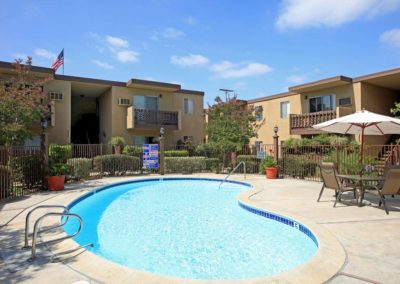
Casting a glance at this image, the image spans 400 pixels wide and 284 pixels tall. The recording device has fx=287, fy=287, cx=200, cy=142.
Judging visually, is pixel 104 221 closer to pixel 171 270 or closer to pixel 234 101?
pixel 171 270

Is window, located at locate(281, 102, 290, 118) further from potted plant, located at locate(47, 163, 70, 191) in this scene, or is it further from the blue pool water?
Result: potted plant, located at locate(47, 163, 70, 191)

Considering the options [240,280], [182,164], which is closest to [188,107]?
[182,164]

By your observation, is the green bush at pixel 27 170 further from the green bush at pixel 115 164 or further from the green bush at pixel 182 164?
the green bush at pixel 182 164

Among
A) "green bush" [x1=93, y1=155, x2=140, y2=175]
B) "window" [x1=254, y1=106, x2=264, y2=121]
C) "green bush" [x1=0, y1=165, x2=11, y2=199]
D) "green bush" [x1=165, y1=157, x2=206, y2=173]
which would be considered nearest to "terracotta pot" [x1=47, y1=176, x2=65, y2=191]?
"green bush" [x1=0, y1=165, x2=11, y2=199]

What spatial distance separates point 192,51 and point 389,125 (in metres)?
12.7

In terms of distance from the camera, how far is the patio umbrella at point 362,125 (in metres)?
8.11

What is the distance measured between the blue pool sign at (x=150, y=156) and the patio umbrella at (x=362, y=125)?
1061 centimetres

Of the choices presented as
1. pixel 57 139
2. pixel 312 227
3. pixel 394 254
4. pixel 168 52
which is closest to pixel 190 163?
pixel 168 52

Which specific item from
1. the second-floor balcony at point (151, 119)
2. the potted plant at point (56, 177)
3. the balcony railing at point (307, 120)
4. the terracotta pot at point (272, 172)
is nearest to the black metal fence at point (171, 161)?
the potted plant at point (56, 177)

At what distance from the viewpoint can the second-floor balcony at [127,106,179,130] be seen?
70.6 ft

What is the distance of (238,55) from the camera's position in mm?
20188

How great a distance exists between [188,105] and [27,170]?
16289 millimetres

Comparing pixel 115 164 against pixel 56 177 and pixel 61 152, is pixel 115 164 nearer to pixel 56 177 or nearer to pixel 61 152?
pixel 61 152

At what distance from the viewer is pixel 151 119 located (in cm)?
2231
